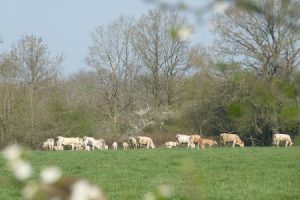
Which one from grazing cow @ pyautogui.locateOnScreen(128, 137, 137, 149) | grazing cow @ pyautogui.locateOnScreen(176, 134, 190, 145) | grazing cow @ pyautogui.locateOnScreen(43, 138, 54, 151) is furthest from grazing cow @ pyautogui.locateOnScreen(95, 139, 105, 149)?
grazing cow @ pyautogui.locateOnScreen(176, 134, 190, 145)

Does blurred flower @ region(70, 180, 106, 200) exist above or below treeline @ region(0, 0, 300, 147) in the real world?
below

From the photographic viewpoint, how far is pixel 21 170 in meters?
1.13

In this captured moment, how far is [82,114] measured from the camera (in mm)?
49938

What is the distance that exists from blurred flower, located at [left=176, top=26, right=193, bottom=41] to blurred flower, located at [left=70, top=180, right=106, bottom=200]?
540 millimetres

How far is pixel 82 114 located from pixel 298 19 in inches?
1893

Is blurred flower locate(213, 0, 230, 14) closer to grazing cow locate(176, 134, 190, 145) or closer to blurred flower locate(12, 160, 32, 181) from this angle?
Result: blurred flower locate(12, 160, 32, 181)

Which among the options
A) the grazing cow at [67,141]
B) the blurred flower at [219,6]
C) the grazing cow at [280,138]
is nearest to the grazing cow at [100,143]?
the grazing cow at [67,141]

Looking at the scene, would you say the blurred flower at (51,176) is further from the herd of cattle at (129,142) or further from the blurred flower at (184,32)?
the herd of cattle at (129,142)

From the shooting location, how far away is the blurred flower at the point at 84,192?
3.49 ft

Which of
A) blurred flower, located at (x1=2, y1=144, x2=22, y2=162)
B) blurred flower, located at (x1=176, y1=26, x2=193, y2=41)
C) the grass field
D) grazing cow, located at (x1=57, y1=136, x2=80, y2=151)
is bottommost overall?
the grass field

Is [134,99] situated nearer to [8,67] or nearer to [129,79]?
[129,79]

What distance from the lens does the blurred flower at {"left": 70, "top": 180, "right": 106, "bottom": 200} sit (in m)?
1.06

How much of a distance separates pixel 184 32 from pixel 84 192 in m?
0.60

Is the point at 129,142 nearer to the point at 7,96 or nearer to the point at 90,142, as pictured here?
the point at 90,142
